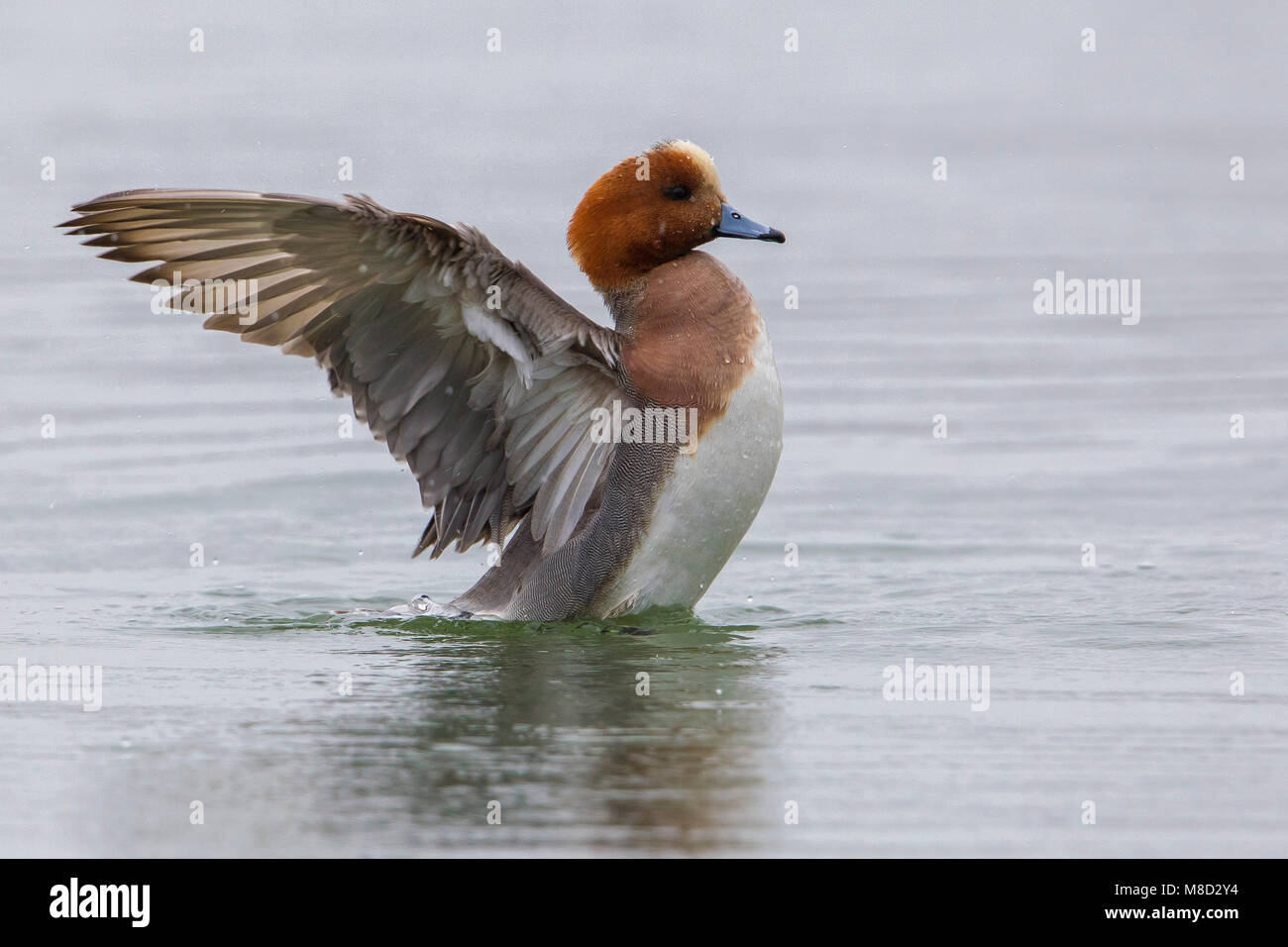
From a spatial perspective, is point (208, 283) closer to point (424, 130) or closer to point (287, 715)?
point (287, 715)

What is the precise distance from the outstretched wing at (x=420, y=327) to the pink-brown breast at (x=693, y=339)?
0.16 m

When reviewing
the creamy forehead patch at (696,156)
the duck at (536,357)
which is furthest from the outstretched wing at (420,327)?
the creamy forehead patch at (696,156)

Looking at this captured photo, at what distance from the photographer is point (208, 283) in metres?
6.91

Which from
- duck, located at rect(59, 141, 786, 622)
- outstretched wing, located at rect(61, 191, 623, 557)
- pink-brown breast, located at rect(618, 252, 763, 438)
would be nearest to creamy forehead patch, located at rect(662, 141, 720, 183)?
duck, located at rect(59, 141, 786, 622)

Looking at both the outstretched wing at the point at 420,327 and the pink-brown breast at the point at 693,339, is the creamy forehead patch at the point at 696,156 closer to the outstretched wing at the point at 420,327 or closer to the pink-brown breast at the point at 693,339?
the pink-brown breast at the point at 693,339

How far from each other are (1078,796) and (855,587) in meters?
2.62

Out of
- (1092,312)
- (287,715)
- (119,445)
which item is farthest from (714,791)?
(1092,312)

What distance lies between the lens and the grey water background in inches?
218

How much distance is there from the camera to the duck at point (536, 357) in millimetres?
6691

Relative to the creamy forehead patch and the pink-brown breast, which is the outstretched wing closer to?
the pink-brown breast

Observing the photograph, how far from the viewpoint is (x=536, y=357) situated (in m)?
6.95

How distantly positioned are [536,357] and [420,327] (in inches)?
15.7

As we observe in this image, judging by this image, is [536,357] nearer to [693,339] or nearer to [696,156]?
[693,339]

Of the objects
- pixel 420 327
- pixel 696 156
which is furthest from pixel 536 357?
pixel 696 156
